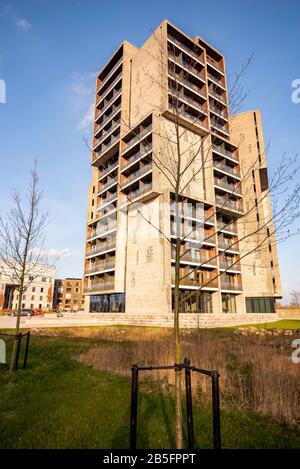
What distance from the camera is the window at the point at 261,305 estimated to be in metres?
40.8

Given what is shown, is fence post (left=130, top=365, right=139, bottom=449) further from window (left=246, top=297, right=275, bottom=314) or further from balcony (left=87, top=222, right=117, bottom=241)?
window (left=246, top=297, right=275, bottom=314)

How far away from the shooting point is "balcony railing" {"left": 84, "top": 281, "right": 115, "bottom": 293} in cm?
3647

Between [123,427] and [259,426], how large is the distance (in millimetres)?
2385

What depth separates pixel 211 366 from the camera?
8.22m

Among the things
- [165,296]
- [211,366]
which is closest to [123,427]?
[211,366]

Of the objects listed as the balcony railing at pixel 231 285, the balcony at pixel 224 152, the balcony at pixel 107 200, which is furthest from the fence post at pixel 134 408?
the balcony at pixel 224 152

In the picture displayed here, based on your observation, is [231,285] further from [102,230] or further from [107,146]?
[107,146]

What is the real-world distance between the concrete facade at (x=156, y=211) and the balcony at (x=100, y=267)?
0.21 metres

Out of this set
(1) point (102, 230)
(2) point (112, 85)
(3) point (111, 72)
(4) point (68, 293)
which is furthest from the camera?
(4) point (68, 293)

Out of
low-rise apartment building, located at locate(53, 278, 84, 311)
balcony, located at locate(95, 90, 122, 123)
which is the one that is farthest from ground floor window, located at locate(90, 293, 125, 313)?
low-rise apartment building, located at locate(53, 278, 84, 311)

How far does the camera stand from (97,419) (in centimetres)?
464

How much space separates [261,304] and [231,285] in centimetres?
787

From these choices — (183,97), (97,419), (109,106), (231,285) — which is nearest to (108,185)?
(109,106)

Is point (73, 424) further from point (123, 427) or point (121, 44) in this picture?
point (121, 44)
